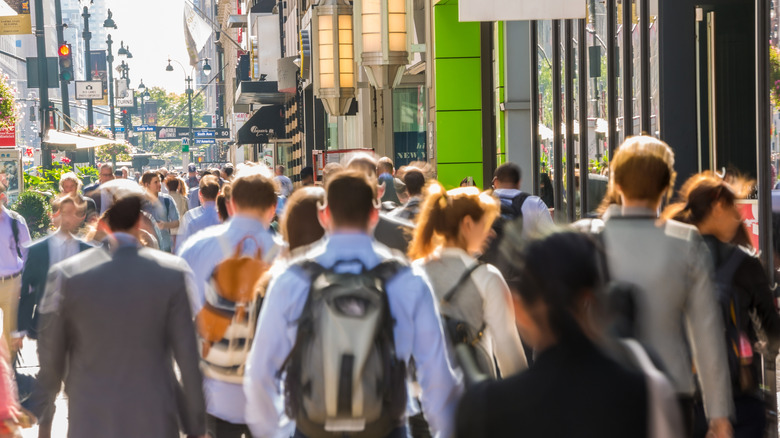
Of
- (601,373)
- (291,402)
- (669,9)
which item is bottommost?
(291,402)

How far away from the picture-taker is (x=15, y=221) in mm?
10883

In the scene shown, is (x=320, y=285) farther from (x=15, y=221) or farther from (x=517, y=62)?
(x=517, y=62)

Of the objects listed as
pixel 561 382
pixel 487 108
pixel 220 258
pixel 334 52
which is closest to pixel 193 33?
pixel 334 52

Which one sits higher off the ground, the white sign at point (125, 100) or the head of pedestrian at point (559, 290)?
the white sign at point (125, 100)

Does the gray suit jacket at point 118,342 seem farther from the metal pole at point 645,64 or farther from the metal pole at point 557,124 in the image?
the metal pole at point 557,124

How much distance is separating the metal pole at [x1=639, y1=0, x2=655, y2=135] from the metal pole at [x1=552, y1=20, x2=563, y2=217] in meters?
3.63

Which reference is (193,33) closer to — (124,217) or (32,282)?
(32,282)

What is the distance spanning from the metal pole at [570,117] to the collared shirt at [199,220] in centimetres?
598

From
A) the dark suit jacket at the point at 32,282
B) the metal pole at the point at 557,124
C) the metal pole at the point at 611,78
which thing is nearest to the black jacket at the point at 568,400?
the dark suit jacket at the point at 32,282

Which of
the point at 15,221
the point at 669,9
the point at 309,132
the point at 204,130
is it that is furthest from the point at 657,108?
the point at 204,130

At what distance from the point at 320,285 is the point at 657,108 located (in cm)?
873

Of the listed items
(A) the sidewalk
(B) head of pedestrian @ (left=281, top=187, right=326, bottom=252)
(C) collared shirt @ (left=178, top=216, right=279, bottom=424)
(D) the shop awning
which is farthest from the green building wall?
(B) head of pedestrian @ (left=281, top=187, right=326, bottom=252)

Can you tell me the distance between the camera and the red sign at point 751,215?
11320 millimetres

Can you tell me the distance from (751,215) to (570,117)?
15.8 feet
